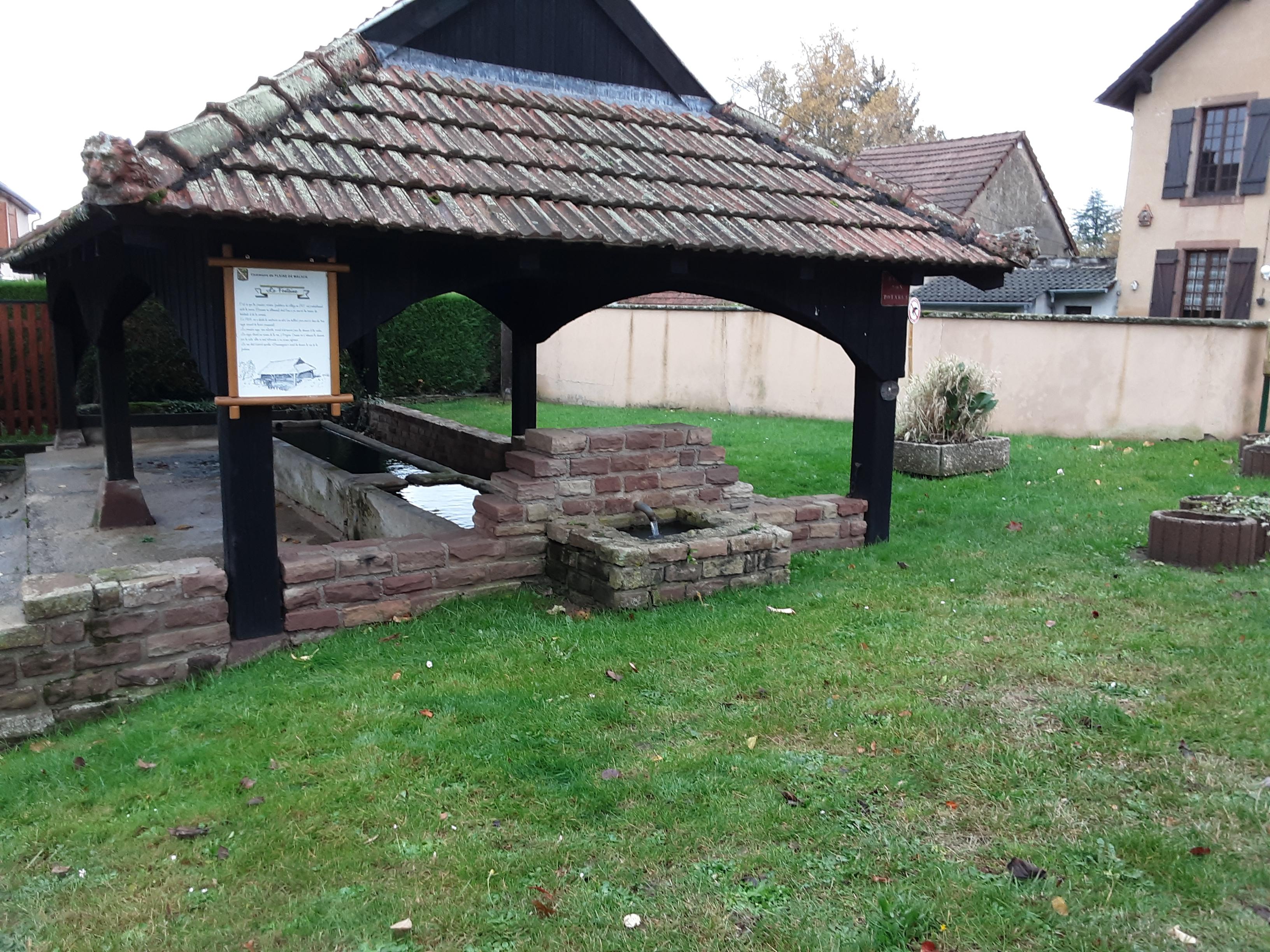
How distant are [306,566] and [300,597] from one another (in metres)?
0.18

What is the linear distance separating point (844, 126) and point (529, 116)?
3302 centimetres

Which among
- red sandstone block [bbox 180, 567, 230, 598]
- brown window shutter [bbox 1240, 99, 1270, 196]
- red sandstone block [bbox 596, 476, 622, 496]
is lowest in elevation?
red sandstone block [bbox 180, 567, 230, 598]

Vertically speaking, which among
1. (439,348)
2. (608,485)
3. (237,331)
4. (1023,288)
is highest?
(1023,288)

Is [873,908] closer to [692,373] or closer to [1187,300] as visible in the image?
[692,373]

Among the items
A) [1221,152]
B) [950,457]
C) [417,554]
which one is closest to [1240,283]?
[1221,152]

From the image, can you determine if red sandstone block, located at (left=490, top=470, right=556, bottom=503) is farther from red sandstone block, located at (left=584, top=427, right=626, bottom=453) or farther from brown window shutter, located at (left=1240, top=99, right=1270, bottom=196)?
brown window shutter, located at (left=1240, top=99, right=1270, bottom=196)

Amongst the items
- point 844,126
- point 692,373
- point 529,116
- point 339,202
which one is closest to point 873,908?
point 339,202

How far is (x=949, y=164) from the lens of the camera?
2592 centimetres

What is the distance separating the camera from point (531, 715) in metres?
4.38

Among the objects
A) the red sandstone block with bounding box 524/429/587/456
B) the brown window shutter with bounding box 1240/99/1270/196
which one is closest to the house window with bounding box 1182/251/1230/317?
the brown window shutter with bounding box 1240/99/1270/196

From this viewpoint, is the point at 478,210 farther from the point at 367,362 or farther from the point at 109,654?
the point at 367,362

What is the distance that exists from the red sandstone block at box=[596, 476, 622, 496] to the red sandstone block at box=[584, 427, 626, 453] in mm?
181

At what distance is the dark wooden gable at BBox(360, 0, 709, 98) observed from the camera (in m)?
6.65

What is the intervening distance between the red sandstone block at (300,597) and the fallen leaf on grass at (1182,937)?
4.44 m
